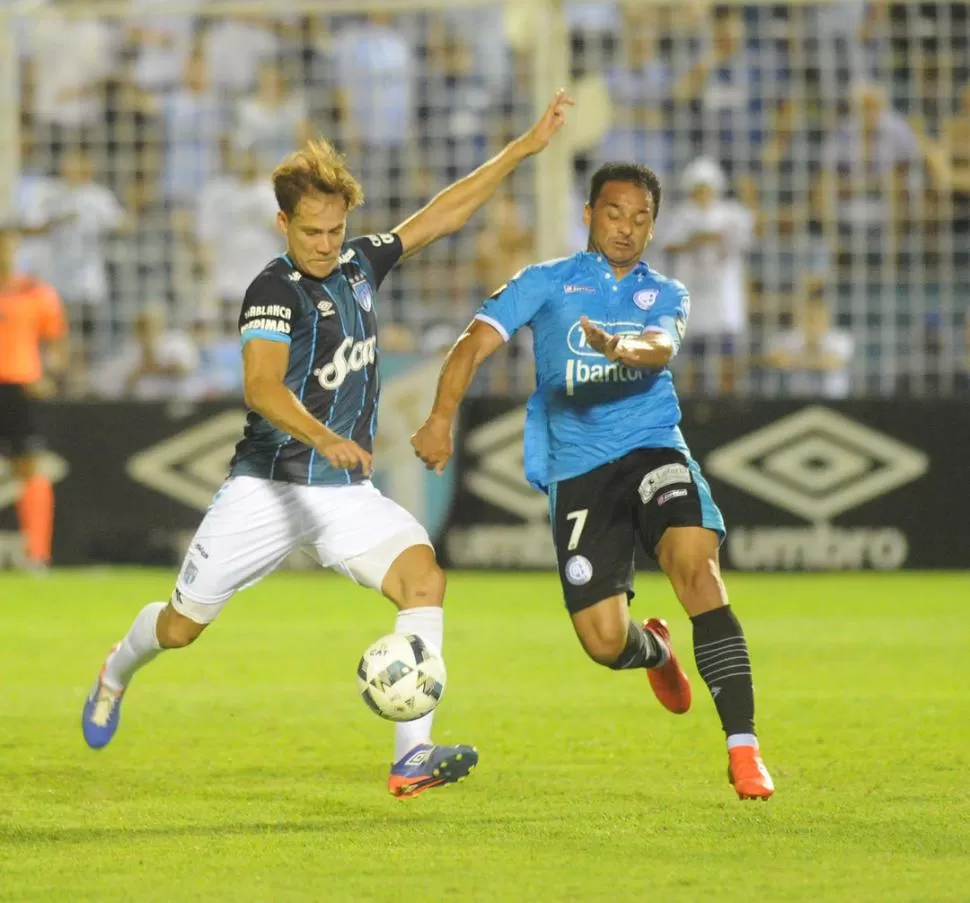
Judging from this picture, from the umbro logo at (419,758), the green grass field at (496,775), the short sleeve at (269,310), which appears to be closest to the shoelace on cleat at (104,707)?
the green grass field at (496,775)

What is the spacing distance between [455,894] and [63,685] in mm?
4662

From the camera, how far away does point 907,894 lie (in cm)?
464

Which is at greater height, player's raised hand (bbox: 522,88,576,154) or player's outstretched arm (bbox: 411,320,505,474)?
player's raised hand (bbox: 522,88,576,154)

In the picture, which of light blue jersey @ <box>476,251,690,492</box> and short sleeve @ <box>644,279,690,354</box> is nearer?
short sleeve @ <box>644,279,690,354</box>

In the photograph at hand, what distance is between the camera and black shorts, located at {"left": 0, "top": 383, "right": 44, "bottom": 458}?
1418cm

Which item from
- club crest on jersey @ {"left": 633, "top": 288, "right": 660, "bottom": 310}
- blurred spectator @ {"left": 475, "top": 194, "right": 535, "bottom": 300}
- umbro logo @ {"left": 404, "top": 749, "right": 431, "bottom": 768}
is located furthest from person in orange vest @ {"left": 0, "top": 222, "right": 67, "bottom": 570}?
umbro logo @ {"left": 404, "top": 749, "right": 431, "bottom": 768}

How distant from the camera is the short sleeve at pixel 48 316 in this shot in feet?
47.7

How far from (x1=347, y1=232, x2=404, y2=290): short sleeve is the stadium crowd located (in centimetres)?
753

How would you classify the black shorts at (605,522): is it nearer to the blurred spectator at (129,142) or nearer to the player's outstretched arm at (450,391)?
the player's outstretched arm at (450,391)

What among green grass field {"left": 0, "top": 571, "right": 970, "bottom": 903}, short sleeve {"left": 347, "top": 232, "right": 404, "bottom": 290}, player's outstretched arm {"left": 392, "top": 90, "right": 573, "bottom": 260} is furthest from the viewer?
player's outstretched arm {"left": 392, "top": 90, "right": 573, "bottom": 260}

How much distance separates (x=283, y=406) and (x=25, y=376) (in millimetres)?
8954

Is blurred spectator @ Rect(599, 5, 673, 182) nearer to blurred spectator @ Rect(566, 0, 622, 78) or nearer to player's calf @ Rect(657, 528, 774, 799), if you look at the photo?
blurred spectator @ Rect(566, 0, 622, 78)

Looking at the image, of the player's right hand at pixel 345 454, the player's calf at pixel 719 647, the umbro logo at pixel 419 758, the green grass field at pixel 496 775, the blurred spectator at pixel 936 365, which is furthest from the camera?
the blurred spectator at pixel 936 365

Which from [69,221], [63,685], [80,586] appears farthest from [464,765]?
[69,221]
